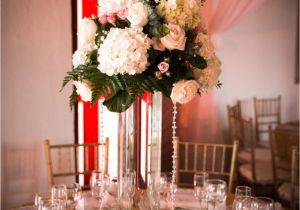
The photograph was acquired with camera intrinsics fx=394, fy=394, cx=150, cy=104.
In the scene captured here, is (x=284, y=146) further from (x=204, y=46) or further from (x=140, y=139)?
(x=204, y=46)

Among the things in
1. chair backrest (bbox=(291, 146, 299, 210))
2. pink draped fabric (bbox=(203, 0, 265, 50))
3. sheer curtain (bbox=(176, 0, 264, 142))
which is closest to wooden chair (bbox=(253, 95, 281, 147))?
sheer curtain (bbox=(176, 0, 264, 142))

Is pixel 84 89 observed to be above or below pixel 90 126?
above

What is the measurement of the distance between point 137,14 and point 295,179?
180cm

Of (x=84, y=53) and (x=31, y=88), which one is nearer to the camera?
(x=84, y=53)

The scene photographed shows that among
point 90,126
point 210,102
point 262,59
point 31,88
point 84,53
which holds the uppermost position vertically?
point 262,59

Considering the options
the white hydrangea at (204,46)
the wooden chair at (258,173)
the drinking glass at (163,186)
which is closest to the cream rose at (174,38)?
the white hydrangea at (204,46)

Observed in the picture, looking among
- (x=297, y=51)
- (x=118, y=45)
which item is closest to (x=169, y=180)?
(x=118, y=45)

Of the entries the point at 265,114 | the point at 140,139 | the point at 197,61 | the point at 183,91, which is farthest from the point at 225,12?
the point at 183,91

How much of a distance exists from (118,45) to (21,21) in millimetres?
1492

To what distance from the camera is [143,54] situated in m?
1.44

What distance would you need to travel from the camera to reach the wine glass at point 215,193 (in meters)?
1.82

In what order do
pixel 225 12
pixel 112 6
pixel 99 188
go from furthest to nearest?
pixel 225 12 < pixel 99 188 < pixel 112 6

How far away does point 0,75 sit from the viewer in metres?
2.54

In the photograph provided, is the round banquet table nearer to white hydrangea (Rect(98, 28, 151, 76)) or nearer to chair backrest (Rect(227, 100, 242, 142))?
white hydrangea (Rect(98, 28, 151, 76))
